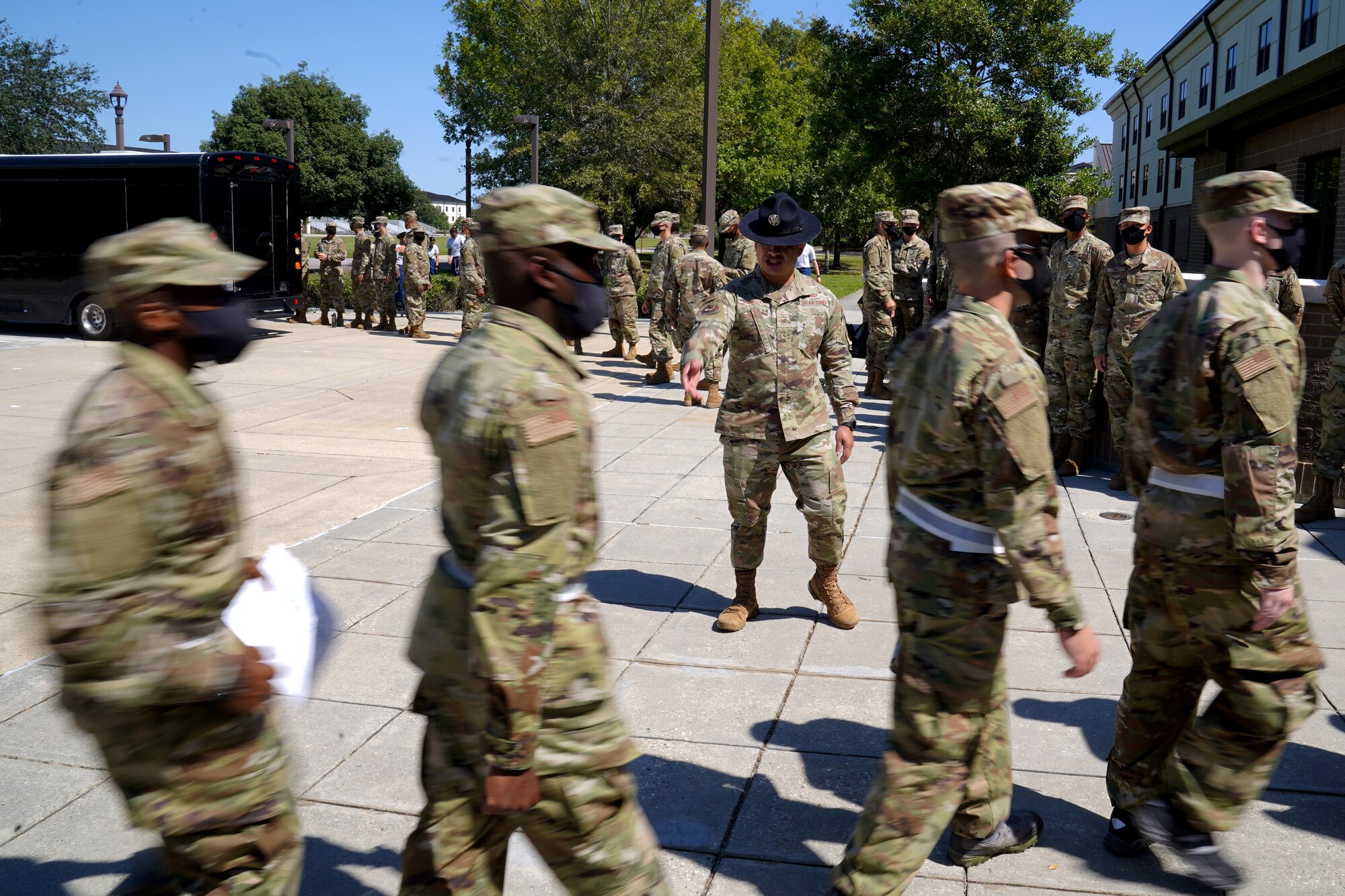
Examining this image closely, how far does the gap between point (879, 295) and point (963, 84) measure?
10563mm

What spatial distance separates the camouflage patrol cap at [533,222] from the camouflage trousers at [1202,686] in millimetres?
2022

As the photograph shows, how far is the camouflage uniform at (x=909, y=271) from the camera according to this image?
13.3 meters

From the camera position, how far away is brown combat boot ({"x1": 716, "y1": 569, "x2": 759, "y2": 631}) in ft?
18.3

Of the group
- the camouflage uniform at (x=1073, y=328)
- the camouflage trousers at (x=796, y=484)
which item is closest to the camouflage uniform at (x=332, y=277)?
the camouflage uniform at (x=1073, y=328)

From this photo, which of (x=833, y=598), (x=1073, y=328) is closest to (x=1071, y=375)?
(x=1073, y=328)

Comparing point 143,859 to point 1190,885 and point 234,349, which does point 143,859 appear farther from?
point 1190,885

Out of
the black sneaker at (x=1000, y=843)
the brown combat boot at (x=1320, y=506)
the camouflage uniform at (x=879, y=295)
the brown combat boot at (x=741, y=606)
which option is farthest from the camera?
the camouflage uniform at (x=879, y=295)

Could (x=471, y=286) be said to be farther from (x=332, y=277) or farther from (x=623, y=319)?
(x=332, y=277)

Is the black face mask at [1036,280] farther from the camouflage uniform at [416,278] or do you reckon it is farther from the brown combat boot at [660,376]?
the camouflage uniform at [416,278]

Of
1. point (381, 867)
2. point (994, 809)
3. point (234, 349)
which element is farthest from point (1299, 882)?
point (234, 349)

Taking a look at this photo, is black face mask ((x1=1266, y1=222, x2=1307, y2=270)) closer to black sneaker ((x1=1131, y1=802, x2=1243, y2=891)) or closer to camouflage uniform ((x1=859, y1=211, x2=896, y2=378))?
black sneaker ((x1=1131, y1=802, x2=1243, y2=891))

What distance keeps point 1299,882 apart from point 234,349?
11.0ft

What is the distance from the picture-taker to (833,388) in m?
5.58

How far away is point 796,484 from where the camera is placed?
18.0 feet
